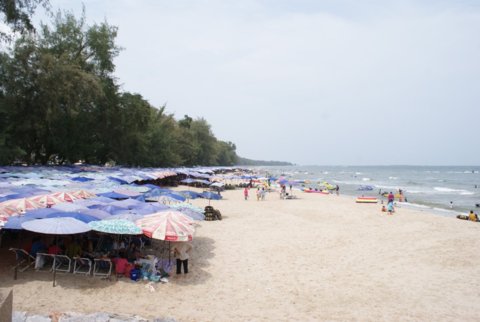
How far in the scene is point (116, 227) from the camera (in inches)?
349

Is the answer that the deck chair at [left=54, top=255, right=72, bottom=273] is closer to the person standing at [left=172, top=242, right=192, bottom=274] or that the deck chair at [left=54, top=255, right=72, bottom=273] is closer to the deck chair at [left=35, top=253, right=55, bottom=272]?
the deck chair at [left=35, top=253, right=55, bottom=272]

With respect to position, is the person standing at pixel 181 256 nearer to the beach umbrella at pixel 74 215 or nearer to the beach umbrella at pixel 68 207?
the beach umbrella at pixel 74 215

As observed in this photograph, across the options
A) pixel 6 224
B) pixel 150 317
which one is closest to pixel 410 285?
pixel 150 317

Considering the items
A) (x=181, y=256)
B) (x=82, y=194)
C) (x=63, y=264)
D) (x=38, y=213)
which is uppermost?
(x=82, y=194)

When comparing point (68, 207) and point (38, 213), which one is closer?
point (38, 213)

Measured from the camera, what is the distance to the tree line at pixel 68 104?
29594 millimetres

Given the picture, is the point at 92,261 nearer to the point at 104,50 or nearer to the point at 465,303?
the point at 465,303

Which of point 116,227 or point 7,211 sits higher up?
point 7,211

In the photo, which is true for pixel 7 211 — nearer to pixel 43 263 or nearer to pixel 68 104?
pixel 43 263

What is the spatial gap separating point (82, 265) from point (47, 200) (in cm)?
290

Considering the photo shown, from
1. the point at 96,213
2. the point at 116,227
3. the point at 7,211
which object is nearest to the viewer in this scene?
the point at 116,227

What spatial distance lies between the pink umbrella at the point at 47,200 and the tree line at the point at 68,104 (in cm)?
1679

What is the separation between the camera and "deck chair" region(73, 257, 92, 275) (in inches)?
357

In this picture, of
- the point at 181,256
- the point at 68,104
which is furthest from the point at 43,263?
the point at 68,104
